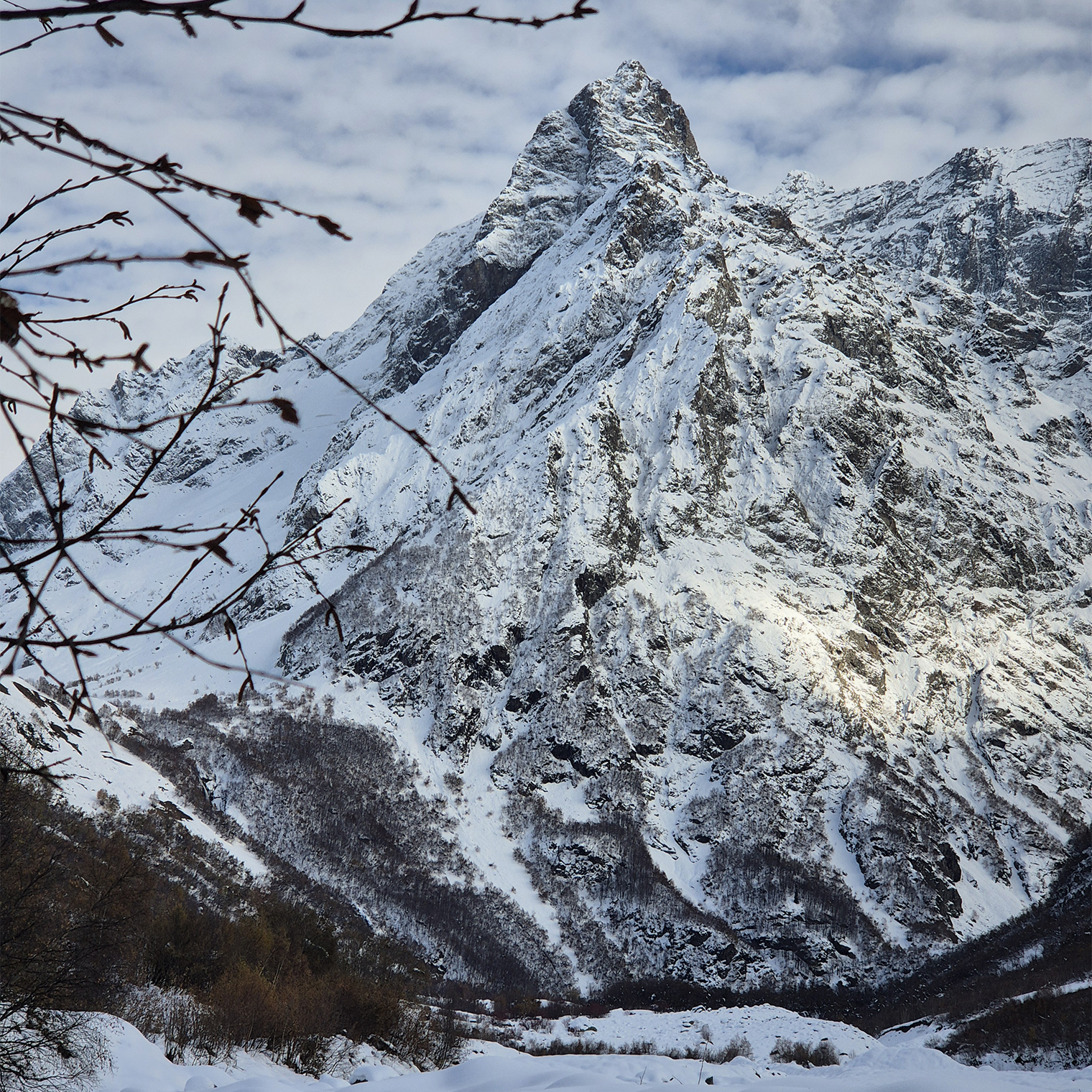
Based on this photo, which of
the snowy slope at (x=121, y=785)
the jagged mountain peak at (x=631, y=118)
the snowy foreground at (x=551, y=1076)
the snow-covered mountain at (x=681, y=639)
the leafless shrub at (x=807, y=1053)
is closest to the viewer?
the snowy foreground at (x=551, y=1076)

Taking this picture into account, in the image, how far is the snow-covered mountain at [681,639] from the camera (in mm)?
88188

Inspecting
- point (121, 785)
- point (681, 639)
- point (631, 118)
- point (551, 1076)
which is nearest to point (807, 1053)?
point (551, 1076)

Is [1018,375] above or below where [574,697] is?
above

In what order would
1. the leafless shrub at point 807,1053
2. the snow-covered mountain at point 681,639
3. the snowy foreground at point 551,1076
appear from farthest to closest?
the snow-covered mountain at point 681,639 < the leafless shrub at point 807,1053 < the snowy foreground at point 551,1076

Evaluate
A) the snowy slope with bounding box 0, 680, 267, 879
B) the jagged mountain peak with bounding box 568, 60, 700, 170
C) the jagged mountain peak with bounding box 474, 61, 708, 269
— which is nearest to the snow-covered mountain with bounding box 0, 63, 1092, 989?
the snowy slope with bounding box 0, 680, 267, 879

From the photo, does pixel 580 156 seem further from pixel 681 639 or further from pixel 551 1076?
pixel 551 1076

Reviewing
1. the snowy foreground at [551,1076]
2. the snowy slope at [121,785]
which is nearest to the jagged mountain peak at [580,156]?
the snowy slope at [121,785]

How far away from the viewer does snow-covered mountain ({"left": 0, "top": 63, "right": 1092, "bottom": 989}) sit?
289 feet

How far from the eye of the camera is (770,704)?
335 ft

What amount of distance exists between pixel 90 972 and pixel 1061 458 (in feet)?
499

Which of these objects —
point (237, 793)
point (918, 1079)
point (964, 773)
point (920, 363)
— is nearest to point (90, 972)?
point (918, 1079)

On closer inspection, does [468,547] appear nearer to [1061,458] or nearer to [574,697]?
[574,697]

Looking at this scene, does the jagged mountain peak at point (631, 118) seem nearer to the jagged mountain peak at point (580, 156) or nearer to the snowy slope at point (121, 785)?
the jagged mountain peak at point (580, 156)

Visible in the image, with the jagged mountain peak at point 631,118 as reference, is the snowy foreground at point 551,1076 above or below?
below
